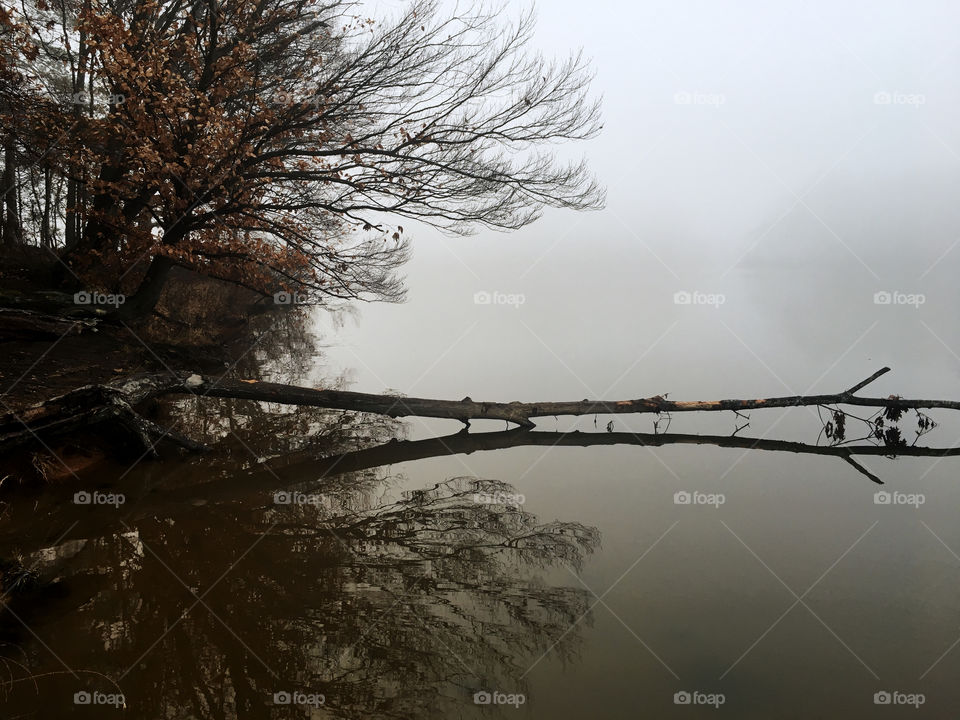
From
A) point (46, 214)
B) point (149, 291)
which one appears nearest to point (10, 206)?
point (46, 214)

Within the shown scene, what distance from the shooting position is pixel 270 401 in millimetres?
9453

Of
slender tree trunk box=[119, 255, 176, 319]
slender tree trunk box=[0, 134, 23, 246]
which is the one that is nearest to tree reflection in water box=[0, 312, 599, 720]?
slender tree trunk box=[119, 255, 176, 319]

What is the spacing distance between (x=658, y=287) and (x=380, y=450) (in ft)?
123

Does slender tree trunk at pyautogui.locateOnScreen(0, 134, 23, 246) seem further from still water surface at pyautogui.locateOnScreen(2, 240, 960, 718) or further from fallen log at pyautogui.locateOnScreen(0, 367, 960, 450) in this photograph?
still water surface at pyautogui.locateOnScreen(2, 240, 960, 718)

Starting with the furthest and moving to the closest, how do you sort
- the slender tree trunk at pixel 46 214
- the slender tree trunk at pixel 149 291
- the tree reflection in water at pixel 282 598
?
the slender tree trunk at pixel 46 214 → the slender tree trunk at pixel 149 291 → the tree reflection in water at pixel 282 598

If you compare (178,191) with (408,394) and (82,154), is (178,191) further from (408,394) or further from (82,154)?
(408,394)

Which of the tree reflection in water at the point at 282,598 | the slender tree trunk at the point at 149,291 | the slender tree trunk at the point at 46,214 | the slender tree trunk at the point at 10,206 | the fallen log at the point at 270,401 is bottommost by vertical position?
the tree reflection in water at the point at 282,598

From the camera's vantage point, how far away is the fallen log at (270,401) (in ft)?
23.0

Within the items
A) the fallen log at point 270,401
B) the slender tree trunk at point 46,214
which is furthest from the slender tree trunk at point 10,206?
the fallen log at point 270,401

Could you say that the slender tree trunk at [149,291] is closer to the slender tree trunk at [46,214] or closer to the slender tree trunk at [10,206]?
the slender tree trunk at [10,206]

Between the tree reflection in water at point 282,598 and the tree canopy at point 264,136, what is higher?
the tree canopy at point 264,136

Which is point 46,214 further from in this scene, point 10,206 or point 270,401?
point 270,401

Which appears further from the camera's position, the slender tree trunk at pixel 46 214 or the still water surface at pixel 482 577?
the slender tree trunk at pixel 46 214

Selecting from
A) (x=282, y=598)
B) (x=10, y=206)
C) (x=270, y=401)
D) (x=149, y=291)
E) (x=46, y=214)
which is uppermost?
(x=46, y=214)
